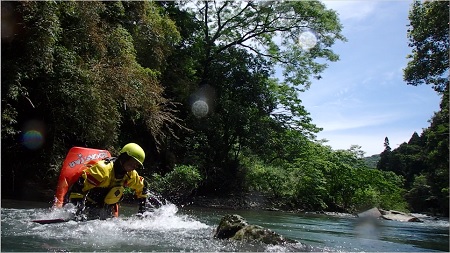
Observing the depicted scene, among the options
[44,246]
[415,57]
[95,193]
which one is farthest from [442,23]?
[44,246]

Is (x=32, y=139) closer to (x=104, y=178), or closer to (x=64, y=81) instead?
(x=64, y=81)

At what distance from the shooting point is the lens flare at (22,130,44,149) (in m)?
8.62

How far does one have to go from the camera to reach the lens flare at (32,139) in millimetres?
8625

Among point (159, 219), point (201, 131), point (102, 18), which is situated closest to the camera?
point (159, 219)

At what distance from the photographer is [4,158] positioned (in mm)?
8672

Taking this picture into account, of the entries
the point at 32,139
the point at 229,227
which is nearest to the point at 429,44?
the point at 229,227

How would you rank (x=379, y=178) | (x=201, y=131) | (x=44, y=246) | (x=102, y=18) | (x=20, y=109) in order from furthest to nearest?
(x=379, y=178), (x=201, y=131), (x=102, y=18), (x=20, y=109), (x=44, y=246)

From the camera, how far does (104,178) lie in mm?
4918

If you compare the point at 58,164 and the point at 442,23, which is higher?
the point at 442,23

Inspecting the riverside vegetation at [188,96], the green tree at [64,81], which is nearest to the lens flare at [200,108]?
the riverside vegetation at [188,96]

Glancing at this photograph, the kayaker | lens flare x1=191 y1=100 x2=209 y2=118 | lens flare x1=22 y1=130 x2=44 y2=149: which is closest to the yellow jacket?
the kayaker

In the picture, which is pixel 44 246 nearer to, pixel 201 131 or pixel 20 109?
pixel 20 109

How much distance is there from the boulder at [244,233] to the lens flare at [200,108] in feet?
35.4

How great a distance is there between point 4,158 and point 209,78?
31.3 feet
